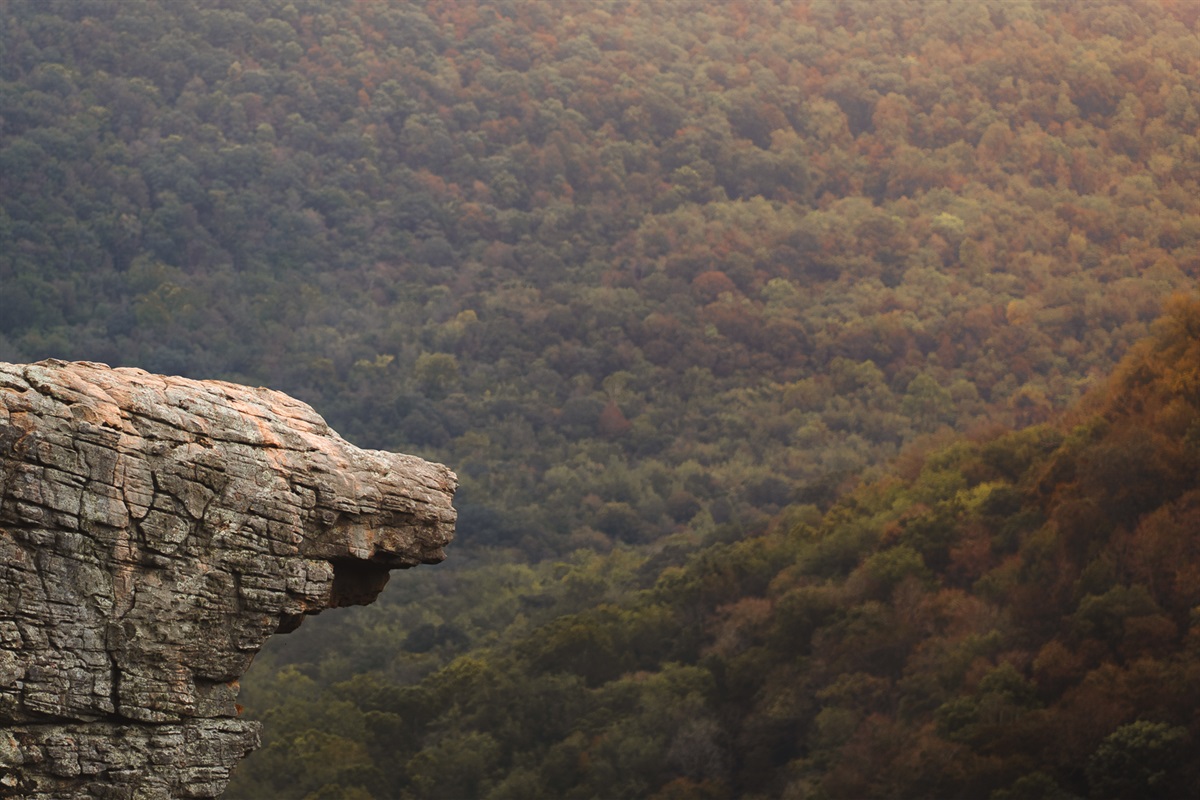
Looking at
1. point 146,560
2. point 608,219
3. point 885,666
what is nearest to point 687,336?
point 608,219

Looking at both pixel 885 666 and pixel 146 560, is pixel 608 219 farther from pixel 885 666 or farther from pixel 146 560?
pixel 146 560

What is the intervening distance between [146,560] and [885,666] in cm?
4201

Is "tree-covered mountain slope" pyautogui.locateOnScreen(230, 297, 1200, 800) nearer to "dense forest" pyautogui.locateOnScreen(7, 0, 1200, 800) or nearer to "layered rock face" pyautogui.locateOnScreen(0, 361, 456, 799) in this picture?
"dense forest" pyautogui.locateOnScreen(7, 0, 1200, 800)

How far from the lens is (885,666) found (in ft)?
172

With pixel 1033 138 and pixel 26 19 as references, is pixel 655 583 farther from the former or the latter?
pixel 26 19

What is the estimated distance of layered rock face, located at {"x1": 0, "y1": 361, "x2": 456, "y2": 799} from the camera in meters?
12.1

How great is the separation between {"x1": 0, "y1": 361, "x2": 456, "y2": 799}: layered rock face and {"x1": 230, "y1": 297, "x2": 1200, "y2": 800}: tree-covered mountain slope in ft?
90.3

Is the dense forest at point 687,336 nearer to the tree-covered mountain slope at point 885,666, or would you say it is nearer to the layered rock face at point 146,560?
the tree-covered mountain slope at point 885,666

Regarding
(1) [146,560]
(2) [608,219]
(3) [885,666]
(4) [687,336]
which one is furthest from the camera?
(2) [608,219]

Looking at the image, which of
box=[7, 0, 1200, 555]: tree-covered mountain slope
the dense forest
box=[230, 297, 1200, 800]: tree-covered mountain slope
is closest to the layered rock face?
box=[230, 297, 1200, 800]: tree-covered mountain slope

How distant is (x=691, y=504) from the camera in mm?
101312

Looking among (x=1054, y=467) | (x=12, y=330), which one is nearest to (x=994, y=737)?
(x=1054, y=467)

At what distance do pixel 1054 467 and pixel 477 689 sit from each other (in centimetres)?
2009

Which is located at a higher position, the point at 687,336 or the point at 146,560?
the point at 687,336
